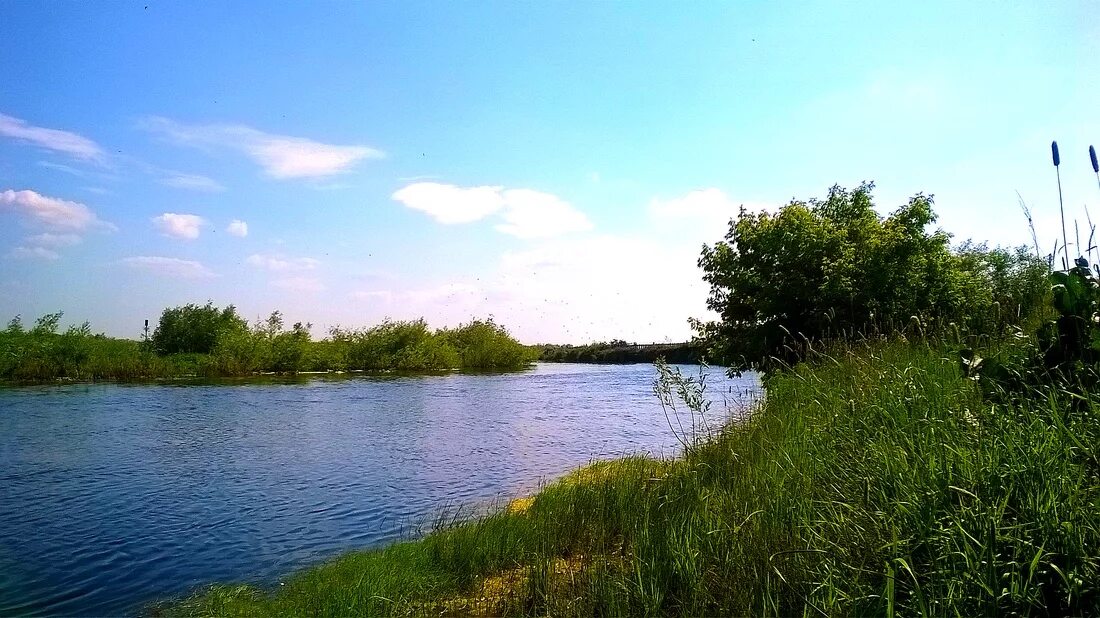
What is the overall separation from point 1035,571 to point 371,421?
828 inches

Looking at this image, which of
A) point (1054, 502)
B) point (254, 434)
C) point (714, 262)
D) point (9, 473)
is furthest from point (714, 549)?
point (254, 434)

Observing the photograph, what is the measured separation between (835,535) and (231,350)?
5257 centimetres

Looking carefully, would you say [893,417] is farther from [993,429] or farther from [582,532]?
[582,532]

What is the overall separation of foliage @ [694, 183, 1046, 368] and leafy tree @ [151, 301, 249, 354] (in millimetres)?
46535

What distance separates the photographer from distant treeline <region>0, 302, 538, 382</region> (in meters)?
39.2

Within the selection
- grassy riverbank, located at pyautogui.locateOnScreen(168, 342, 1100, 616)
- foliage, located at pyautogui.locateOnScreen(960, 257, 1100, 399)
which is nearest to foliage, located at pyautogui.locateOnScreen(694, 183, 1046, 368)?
grassy riverbank, located at pyautogui.locateOnScreen(168, 342, 1100, 616)

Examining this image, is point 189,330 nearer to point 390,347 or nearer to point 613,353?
point 390,347

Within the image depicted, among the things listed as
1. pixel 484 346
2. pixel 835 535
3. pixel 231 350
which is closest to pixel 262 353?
pixel 231 350

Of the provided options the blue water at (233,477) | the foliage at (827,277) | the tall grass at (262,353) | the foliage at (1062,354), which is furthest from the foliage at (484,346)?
the foliage at (1062,354)

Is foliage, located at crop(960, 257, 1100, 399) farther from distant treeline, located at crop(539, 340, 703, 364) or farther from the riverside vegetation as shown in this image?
distant treeline, located at crop(539, 340, 703, 364)

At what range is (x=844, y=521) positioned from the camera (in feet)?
11.2

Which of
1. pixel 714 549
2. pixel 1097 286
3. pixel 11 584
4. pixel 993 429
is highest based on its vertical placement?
pixel 1097 286

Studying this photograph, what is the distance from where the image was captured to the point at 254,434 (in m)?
18.7

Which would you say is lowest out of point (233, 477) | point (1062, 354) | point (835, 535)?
point (233, 477)
